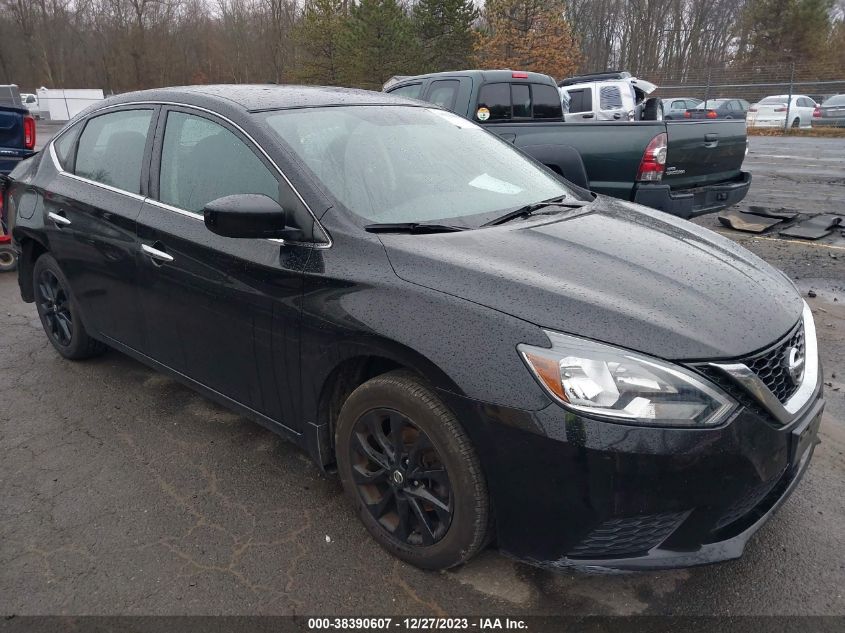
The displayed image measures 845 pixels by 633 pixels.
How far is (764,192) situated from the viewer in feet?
36.1

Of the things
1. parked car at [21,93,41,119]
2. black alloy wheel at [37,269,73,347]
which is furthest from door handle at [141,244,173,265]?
parked car at [21,93,41,119]

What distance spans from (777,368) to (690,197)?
442 centimetres

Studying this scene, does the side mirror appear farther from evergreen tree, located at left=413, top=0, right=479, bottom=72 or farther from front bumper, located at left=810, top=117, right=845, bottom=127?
evergreen tree, located at left=413, top=0, right=479, bottom=72

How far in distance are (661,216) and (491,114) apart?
462 centimetres

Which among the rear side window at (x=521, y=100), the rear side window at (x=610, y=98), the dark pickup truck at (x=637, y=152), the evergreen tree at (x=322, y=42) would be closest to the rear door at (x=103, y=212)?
the dark pickup truck at (x=637, y=152)

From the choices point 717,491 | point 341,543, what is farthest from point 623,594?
point 341,543

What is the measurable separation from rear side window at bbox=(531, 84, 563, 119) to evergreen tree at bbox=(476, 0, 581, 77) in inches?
1099

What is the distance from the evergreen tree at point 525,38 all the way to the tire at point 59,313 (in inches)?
1307

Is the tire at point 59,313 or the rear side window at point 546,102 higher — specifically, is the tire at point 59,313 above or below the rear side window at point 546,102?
below

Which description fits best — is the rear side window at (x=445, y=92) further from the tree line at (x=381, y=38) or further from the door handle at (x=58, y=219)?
the tree line at (x=381, y=38)

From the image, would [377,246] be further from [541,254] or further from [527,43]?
[527,43]

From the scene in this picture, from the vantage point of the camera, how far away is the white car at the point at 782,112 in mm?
26359

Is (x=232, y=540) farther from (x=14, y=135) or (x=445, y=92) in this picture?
(x=14, y=135)

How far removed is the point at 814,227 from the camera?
26.2 ft
